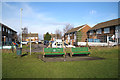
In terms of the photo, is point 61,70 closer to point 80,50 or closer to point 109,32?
point 80,50

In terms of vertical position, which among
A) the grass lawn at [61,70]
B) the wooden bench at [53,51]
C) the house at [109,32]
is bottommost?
the grass lawn at [61,70]

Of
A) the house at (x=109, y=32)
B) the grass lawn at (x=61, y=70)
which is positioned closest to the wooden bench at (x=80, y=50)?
the grass lawn at (x=61, y=70)

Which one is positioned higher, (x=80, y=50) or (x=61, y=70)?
(x=80, y=50)

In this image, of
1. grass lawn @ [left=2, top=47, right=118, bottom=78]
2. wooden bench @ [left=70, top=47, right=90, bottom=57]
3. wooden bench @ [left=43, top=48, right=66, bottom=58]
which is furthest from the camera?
wooden bench @ [left=70, top=47, right=90, bottom=57]

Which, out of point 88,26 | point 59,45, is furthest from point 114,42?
point 88,26

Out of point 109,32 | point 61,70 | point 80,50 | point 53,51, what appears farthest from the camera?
point 109,32

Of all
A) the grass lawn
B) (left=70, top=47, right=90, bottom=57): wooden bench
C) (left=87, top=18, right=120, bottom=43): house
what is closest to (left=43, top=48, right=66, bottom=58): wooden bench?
(left=70, top=47, right=90, bottom=57): wooden bench


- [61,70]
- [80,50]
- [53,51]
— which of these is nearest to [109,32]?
[80,50]

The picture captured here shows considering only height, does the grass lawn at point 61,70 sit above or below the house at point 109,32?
below

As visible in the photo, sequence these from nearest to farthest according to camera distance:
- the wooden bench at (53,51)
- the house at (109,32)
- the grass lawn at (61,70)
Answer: the grass lawn at (61,70)
the wooden bench at (53,51)
the house at (109,32)

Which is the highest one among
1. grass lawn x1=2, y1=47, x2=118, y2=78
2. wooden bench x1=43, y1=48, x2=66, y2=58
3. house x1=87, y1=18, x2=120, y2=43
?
house x1=87, y1=18, x2=120, y2=43

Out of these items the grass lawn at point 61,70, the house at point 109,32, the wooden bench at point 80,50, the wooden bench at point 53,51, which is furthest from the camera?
the house at point 109,32

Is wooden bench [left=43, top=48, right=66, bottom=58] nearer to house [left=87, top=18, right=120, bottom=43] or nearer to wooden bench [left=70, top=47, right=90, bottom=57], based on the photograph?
wooden bench [left=70, top=47, right=90, bottom=57]

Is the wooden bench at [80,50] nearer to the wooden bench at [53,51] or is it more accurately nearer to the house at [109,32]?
the wooden bench at [53,51]
